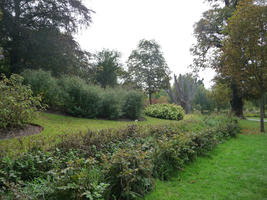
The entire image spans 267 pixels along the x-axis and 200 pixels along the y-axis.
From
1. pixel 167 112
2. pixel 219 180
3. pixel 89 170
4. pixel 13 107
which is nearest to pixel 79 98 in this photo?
pixel 13 107

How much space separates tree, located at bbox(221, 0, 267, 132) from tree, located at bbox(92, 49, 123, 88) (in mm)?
18322

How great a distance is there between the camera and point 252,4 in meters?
8.96

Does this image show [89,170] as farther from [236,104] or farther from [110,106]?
[236,104]

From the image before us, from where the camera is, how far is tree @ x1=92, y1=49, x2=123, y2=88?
25.3 meters

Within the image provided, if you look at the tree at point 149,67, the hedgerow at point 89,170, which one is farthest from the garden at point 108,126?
the tree at point 149,67

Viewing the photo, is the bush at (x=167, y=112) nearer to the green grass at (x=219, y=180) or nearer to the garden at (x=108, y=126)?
the garden at (x=108, y=126)

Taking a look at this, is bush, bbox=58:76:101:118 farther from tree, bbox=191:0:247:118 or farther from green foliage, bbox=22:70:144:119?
tree, bbox=191:0:247:118

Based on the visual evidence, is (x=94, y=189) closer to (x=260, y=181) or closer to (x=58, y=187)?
(x=58, y=187)

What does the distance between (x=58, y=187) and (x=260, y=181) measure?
366 cm

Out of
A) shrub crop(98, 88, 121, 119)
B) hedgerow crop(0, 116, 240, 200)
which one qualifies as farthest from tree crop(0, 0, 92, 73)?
hedgerow crop(0, 116, 240, 200)

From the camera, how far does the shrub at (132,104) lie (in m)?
11.9

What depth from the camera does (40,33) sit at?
11.9m

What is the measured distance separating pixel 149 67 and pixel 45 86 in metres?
18.6

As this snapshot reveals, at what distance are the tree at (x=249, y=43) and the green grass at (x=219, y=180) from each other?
5774mm
